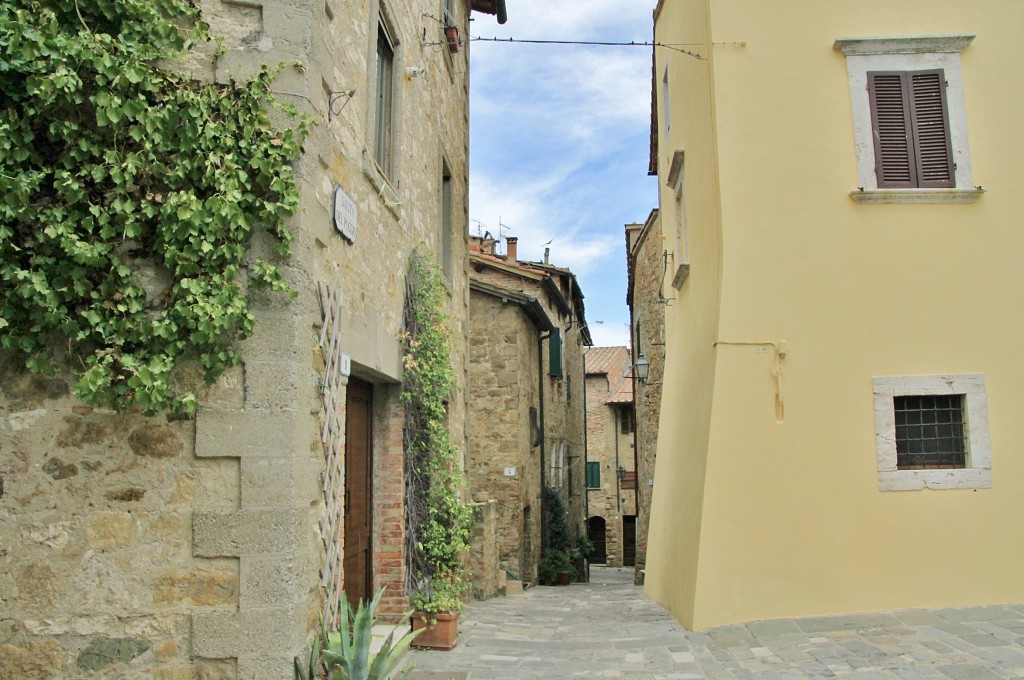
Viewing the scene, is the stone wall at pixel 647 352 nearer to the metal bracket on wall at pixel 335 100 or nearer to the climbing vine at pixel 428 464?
the climbing vine at pixel 428 464

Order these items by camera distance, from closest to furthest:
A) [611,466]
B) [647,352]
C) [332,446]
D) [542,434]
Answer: [332,446]
[647,352]
[542,434]
[611,466]

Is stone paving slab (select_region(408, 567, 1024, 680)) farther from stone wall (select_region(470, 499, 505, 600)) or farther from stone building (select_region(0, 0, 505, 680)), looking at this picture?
stone wall (select_region(470, 499, 505, 600))

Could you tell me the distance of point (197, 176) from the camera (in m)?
4.09

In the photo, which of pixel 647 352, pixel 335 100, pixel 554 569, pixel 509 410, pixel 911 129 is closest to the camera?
pixel 335 100

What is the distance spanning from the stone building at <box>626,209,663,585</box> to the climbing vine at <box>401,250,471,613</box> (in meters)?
7.17

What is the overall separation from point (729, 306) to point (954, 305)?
5.98 ft

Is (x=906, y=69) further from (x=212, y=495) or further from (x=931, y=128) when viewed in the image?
(x=212, y=495)

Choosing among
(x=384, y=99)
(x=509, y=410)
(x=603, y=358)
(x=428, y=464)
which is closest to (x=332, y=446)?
(x=428, y=464)

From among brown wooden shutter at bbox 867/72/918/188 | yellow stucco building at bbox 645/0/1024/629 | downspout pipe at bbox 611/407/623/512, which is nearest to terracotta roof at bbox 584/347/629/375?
downspout pipe at bbox 611/407/623/512

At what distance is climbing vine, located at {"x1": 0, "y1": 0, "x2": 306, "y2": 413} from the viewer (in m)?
3.89

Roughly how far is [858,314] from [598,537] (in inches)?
931

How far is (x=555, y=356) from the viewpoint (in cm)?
1888

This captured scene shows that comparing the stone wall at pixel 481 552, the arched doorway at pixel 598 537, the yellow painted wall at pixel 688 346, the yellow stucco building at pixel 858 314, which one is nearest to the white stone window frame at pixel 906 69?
the yellow stucco building at pixel 858 314

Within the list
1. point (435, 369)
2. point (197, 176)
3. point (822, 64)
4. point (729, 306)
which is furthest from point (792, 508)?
point (197, 176)
